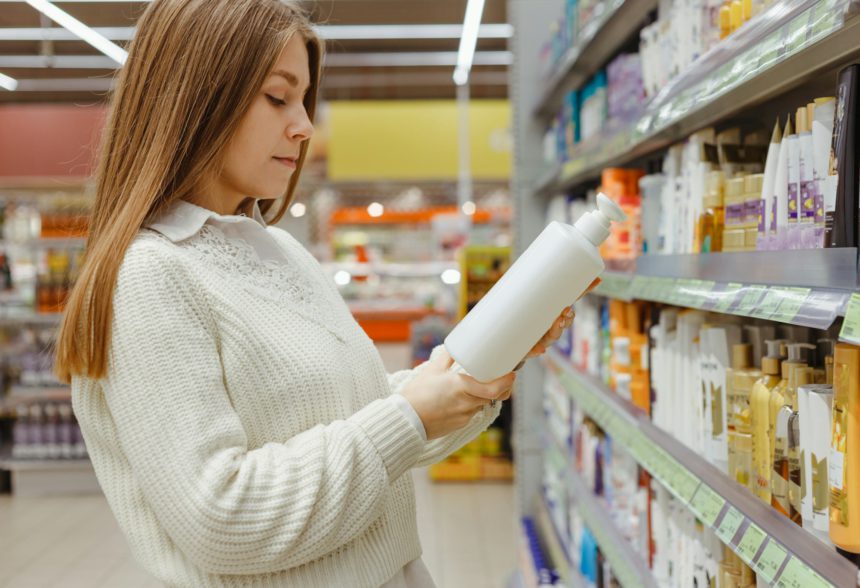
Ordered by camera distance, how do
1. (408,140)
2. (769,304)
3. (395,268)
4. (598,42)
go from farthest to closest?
(395,268) → (408,140) → (598,42) → (769,304)

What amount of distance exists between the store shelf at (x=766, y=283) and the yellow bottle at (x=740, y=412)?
0.15 m

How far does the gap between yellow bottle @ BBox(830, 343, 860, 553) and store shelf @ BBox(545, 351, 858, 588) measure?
4cm

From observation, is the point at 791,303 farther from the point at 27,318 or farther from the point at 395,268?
the point at 395,268

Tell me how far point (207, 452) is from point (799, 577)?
77cm

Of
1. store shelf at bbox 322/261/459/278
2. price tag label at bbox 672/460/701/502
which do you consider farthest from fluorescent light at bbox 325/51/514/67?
price tag label at bbox 672/460/701/502

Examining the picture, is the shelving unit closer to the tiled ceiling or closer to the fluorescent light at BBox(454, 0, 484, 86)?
the tiled ceiling

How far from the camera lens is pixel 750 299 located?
1281mm

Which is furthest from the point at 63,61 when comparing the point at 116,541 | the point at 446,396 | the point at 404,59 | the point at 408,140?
the point at 446,396

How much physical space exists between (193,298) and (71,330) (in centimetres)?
16

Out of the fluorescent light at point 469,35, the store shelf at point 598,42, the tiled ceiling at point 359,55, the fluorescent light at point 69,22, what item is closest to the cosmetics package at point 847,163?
the store shelf at point 598,42

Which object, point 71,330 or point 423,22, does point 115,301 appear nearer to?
point 71,330

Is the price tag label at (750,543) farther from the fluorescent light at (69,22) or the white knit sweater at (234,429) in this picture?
the fluorescent light at (69,22)

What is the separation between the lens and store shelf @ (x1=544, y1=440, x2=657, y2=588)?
2.05 m

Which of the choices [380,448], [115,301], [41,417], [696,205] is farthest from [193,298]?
[41,417]
